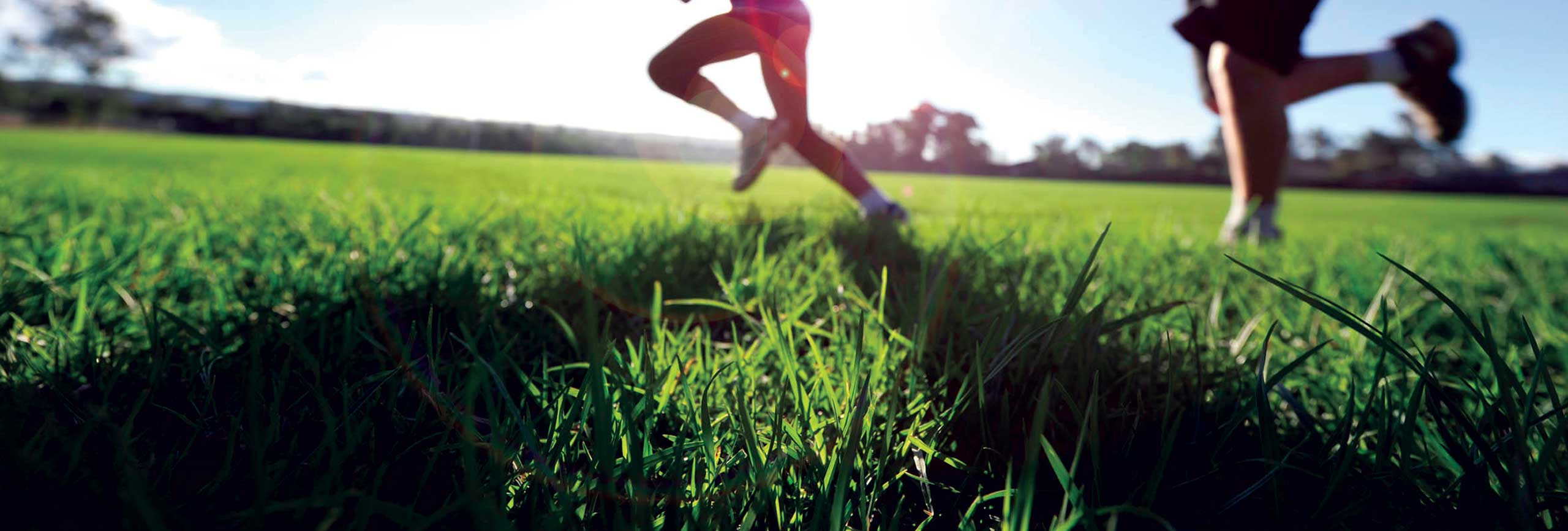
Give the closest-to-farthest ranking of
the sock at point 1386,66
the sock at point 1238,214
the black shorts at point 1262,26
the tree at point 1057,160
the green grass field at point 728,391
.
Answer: the green grass field at point 728,391 → the tree at point 1057,160 → the black shorts at point 1262,26 → the sock at point 1238,214 → the sock at point 1386,66

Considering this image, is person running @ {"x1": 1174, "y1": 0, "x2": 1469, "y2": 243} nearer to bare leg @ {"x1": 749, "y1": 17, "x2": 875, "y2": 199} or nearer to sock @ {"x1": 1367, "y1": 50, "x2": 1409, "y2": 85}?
sock @ {"x1": 1367, "y1": 50, "x2": 1409, "y2": 85}

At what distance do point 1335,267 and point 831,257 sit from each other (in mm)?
1740

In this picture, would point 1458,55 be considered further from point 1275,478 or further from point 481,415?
point 481,415

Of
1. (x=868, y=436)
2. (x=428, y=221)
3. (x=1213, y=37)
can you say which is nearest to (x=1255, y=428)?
(x=868, y=436)

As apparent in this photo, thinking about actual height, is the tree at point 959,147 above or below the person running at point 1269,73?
below

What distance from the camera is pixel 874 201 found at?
9.25 feet

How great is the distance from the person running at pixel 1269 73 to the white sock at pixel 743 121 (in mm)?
1934

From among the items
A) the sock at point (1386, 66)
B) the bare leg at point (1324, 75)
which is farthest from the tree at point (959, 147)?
the sock at point (1386, 66)

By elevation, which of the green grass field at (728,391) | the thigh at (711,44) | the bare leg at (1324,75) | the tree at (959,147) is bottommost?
the green grass field at (728,391)

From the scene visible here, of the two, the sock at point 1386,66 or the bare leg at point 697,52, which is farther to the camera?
the sock at point 1386,66

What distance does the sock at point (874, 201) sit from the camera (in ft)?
9.11

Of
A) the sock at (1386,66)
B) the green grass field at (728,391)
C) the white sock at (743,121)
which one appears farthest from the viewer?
the sock at (1386,66)

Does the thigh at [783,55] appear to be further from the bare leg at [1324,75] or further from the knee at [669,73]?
the bare leg at [1324,75]

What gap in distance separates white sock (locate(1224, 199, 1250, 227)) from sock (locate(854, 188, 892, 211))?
1.58 metres
